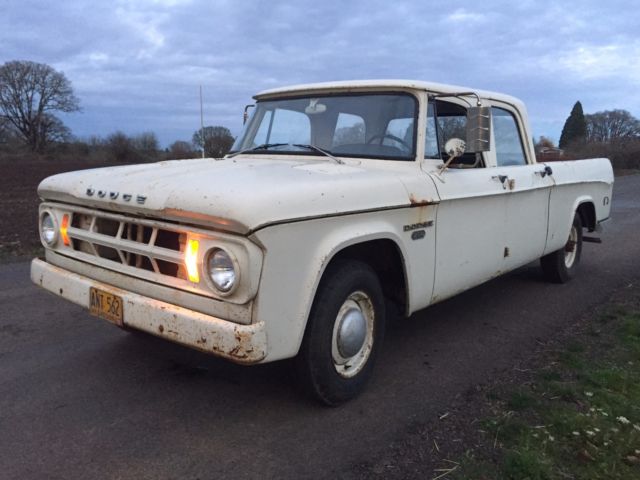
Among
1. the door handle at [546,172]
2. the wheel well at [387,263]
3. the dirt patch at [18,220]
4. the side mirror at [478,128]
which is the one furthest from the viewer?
A: the dirt patch at [18,220]

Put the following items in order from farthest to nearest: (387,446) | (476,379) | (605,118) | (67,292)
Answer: (605,118) → (476,379) → (67,292) → (387,446)

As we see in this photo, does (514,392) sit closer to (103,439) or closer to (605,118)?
(103,439)

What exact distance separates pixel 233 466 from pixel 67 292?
1.49 metres

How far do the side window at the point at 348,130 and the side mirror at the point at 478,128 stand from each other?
75 centimetres

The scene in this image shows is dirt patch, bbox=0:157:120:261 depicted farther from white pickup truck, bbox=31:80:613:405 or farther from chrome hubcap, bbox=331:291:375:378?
chrome hubcap, bbox=331:291:375:378

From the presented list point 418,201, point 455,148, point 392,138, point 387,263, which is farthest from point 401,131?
point 387,263

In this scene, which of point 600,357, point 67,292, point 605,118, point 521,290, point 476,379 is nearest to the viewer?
point 67,292

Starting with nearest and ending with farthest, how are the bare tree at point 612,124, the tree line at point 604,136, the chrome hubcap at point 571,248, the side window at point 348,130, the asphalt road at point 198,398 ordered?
the asphalt road at point 198,398 → the side window at point 348,130 → the chrome hubcap at point 571,248 → the tree line at point 604,136 → the bare tree at point 612,124

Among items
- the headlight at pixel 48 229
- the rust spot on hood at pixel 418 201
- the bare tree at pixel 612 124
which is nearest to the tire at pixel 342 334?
the rust spot on hood at pixel 418 201

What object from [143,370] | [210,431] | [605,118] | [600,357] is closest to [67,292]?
[143,370]

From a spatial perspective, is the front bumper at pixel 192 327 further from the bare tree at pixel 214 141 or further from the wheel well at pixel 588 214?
the wheel well at pixel 588 214

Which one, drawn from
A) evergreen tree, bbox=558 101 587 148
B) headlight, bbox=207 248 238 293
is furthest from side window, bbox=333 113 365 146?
evergreen tree, bbox=558 101 587 148

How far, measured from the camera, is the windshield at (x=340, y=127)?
12.8 feet

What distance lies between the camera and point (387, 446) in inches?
109
